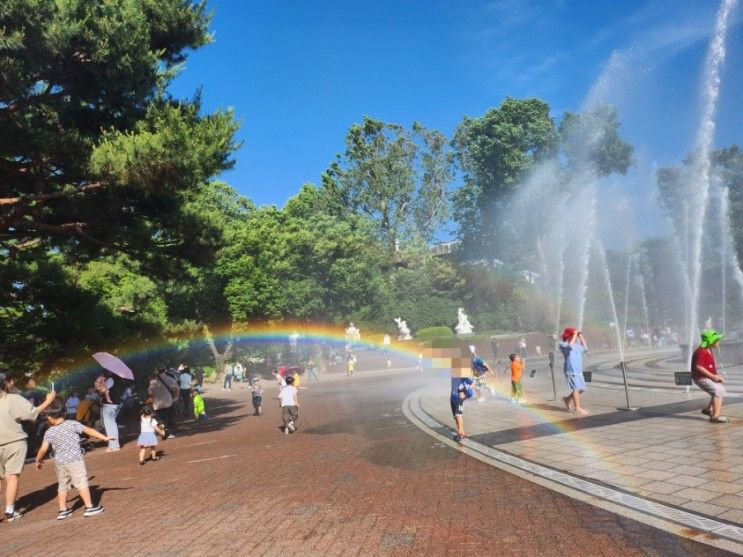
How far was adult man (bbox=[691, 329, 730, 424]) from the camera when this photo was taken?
8445 millimetres

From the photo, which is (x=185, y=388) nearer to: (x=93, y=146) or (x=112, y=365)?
(x=112, y=365)

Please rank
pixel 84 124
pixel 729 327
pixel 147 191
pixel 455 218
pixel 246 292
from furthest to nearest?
pixel 455 218 < pixel 729 327 < pixel 246 292 < pixel 84 124 < pixel 147 191

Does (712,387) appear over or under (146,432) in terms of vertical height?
over

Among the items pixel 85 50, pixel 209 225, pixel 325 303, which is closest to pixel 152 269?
pixel 209 225

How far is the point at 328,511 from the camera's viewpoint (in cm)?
579

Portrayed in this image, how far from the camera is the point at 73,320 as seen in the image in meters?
13.8

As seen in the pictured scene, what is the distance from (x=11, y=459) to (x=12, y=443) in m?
0.20

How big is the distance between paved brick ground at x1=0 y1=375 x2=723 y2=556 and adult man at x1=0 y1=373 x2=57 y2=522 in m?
0.36

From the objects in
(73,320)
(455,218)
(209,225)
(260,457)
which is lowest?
(260,457)

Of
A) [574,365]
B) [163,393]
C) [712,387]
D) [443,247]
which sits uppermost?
[443,247]

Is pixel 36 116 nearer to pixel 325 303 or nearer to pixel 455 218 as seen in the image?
pixel 325 303

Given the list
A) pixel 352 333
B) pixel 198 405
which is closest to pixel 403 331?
pixel 352 333

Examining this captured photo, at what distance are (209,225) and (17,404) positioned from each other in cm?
710

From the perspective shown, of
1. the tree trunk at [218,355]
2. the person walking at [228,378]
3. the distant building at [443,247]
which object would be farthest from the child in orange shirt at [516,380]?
the distant building at [443,247]
